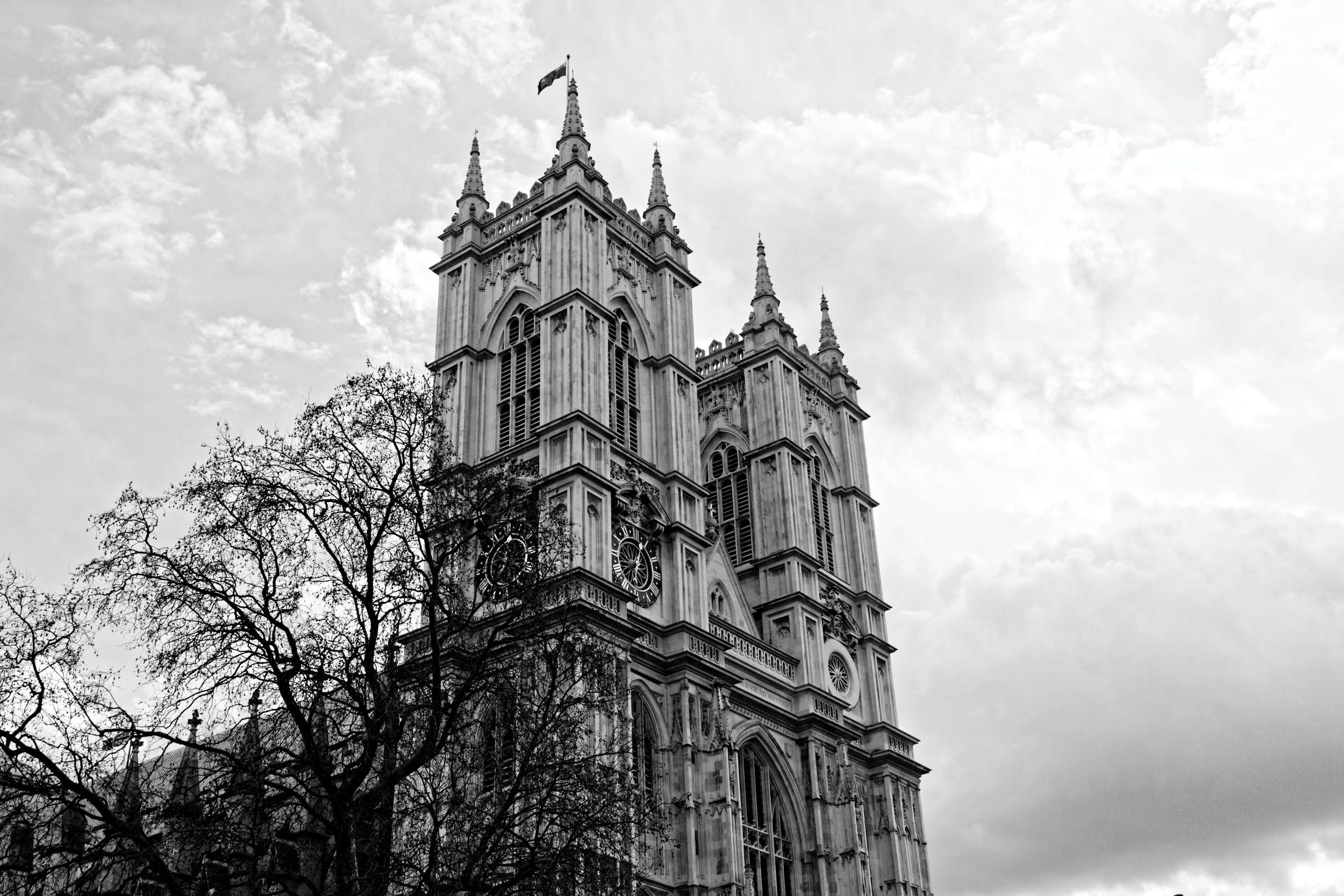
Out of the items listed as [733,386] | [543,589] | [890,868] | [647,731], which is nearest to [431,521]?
[543,589]

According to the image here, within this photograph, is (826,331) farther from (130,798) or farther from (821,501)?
(130,798)

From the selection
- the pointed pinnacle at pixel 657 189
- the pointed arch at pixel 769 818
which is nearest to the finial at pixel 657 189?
the pointed pinnacle at pixel 657 189

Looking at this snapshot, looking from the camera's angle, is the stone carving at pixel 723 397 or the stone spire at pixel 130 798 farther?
the stone carving at pixel 723 397

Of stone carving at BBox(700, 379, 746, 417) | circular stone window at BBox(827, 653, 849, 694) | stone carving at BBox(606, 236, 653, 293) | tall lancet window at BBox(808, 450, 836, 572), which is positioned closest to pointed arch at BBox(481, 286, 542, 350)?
stone carving at BBox(606, 236, 653, 293)

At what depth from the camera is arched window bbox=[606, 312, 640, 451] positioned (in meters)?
56.8

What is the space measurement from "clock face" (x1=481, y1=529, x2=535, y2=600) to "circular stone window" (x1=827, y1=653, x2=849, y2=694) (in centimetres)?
3681

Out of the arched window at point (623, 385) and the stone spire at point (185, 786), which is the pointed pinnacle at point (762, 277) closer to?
the arched window at point (623, 385)

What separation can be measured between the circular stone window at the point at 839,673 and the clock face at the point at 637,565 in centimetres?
1175

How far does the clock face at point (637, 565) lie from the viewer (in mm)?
52031

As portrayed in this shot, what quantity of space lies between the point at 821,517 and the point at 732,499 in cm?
480

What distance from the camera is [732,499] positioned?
66.8 metres

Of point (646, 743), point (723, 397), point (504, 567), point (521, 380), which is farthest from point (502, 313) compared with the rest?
point (504, 567)

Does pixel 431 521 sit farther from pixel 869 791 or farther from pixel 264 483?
pixel 869 791

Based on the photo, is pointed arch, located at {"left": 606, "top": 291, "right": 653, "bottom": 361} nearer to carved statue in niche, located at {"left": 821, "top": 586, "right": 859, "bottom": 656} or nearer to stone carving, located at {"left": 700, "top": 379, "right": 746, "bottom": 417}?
stone carving, located at {"left": 700, "top": 379, "right": 746, "bottom": 417}
